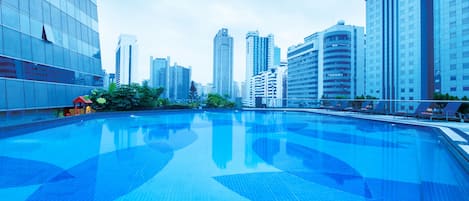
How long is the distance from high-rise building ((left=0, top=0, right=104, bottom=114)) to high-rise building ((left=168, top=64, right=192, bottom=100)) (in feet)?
78.8

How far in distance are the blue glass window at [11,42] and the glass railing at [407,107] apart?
578 inches

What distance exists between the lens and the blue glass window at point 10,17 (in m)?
7.79

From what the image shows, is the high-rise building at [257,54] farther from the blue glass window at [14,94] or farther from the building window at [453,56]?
the blue glass window at [14,94]

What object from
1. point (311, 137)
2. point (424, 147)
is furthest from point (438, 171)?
point (311, 137)

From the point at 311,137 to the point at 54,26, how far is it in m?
11.5

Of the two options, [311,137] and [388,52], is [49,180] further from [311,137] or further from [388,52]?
[388,52]

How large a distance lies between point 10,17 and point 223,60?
2663 inches

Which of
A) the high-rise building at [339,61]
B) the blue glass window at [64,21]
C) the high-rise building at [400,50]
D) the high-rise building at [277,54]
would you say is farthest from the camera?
the high-rise building at [277,54]

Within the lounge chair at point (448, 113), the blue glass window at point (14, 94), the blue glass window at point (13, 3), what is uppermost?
the blue glass window at point (13, 3)

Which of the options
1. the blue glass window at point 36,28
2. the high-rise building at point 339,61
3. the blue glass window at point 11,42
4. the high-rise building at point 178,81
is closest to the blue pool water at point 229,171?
the blue glass window at point 11,42

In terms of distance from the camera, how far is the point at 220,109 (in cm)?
1830

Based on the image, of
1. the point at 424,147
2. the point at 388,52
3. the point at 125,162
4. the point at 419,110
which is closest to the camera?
the point at 125,162

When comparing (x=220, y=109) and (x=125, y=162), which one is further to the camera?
(x=220, y=109)

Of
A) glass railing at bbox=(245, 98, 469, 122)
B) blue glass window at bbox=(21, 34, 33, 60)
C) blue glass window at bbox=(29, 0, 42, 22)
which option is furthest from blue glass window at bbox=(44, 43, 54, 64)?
glass railing at bbox=(245, 98, 469, 122)
